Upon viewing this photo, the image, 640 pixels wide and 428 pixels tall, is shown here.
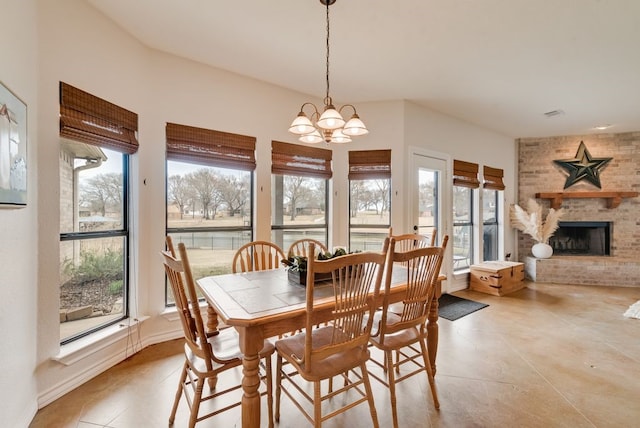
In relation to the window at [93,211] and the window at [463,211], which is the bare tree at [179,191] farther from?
the window at [463,211]

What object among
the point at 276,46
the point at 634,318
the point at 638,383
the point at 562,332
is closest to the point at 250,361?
the point at 276,46

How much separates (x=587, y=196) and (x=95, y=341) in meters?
7.52

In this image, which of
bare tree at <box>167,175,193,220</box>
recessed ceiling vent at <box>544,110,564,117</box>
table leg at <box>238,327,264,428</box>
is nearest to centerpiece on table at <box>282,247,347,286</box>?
table leg at <box>238,327,264,428</box>

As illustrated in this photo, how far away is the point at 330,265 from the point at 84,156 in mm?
2199

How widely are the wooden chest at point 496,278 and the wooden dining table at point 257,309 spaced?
288cm

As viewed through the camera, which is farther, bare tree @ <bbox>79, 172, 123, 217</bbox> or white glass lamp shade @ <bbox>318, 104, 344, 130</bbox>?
bare tree @ <bbox>79, 172, 123, 217</bbox>

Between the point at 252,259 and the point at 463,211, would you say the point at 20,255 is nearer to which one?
the point at 252,259

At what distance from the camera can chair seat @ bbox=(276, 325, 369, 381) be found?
1481mm

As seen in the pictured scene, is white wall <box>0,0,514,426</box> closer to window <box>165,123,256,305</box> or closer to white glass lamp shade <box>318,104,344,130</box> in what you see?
window <box>165,123,256,305</box>

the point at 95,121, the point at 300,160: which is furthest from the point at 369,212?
the point at 95,121

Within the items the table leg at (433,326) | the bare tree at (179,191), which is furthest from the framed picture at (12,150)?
the table leg at (433,326)

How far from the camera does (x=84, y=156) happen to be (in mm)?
2266

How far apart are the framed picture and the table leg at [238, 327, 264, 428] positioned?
1.38 meters

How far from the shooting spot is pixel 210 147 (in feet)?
9.76
